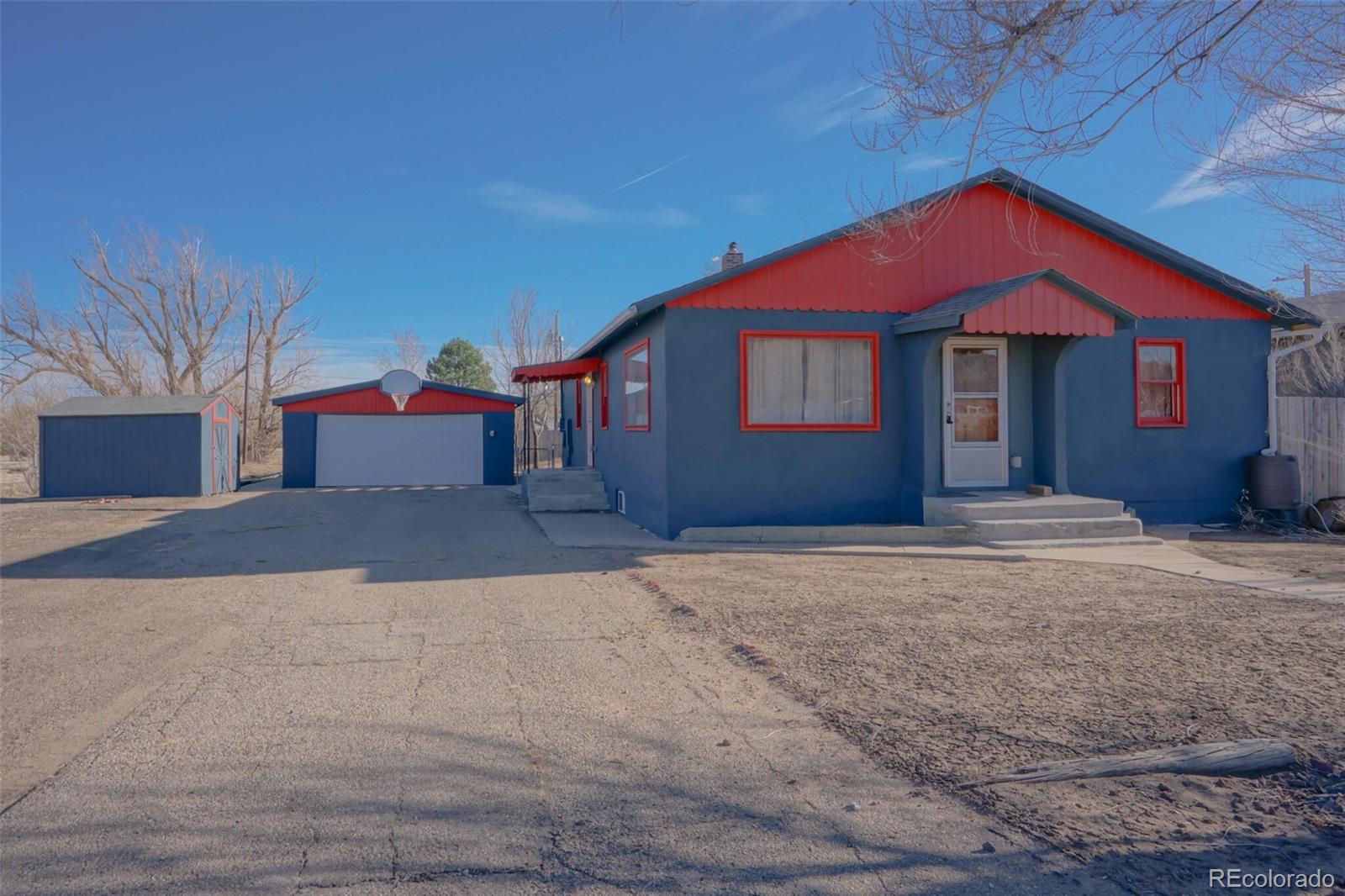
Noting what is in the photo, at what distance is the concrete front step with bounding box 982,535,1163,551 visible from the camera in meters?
10.8

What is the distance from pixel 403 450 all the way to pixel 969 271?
55.9ft

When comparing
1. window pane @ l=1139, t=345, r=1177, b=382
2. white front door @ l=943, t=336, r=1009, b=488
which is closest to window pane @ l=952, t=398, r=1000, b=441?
white front door @ l=943, t=336, r=1009, b=488

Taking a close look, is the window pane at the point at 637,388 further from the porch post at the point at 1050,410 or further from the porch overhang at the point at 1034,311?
the porch post at the point at 1050,410

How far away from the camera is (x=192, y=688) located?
17.4ft

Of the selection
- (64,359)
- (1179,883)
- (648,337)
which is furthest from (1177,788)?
(64,359)

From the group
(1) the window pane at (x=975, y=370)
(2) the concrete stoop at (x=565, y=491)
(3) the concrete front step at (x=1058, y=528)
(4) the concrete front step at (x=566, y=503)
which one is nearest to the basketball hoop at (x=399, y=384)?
(2) the concrete stoop at (x=565, y=491)

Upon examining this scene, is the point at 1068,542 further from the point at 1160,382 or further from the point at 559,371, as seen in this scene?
the point at 559,371

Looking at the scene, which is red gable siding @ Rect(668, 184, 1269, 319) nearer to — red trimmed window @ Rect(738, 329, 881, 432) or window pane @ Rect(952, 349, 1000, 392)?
red trimmed window @ Rect(738, 329, 881, 432)

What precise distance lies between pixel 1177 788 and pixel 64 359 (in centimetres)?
3982

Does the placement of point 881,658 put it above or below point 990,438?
below

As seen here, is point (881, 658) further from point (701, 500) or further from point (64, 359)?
point (64, 359)

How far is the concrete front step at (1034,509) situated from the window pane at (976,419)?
1.21m

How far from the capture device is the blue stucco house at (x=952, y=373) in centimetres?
1182

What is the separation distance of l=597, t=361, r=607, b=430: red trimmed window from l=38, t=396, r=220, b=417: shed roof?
9770 mm
